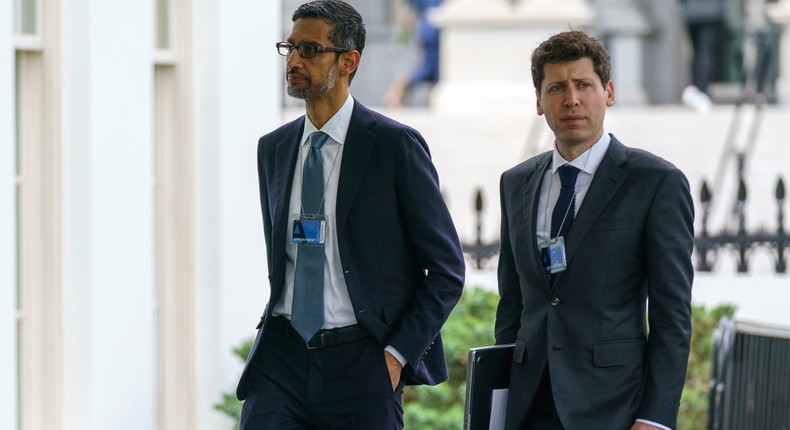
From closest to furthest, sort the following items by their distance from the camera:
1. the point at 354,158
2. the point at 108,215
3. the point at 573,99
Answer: the point at 573,99 → the point at 354,158 → the point at 108,215

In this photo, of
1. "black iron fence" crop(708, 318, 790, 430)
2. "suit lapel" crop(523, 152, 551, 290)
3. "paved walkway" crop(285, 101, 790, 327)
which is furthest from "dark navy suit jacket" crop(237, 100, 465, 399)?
"paved walkway" crop(285, 101, 790, 327)

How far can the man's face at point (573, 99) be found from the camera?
16.1 ft

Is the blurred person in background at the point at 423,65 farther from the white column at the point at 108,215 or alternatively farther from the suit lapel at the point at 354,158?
the suit lapel at the point at 354,158

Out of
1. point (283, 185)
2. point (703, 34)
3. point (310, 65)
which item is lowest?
point (283, 185)

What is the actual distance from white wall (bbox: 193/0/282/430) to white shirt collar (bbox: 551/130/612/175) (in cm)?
461

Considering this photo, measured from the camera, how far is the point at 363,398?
510 centimetres

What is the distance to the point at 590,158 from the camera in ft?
16.4

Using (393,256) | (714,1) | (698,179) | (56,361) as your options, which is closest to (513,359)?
(393,256)

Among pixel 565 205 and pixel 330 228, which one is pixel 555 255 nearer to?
pixel 565 205

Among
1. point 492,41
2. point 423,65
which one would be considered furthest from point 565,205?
point 423,65

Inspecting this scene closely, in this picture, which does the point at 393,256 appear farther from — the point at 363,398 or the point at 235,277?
the point at 235,277

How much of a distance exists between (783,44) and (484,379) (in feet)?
60.7

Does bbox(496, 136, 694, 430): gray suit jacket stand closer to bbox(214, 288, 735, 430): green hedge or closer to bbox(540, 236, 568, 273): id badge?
bbox(540, 236, 568, 273): id badge

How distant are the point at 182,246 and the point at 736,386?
3.11 m
